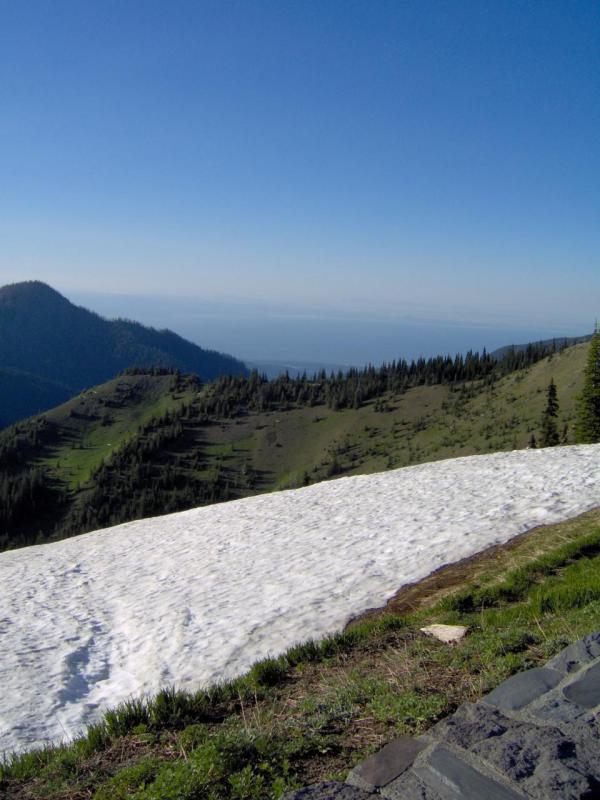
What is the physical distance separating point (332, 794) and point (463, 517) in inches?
498

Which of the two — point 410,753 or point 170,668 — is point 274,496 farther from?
point 410,753

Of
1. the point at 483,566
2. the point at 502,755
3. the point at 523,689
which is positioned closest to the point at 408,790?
the point at 502,755

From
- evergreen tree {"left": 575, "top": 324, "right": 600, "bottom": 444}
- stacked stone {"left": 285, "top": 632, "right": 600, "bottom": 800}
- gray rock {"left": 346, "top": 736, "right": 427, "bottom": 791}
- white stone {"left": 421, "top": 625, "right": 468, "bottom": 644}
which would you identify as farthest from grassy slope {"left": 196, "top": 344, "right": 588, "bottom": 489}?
gray rock {"left": 346, "top": 736, "right": 427, "bottom": 791}

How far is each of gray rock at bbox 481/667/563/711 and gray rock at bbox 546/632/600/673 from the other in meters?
0.14

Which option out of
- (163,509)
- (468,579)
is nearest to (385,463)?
(163,509)

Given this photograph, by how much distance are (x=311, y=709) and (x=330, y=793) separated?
205 cm

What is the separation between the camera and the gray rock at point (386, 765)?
4.19m

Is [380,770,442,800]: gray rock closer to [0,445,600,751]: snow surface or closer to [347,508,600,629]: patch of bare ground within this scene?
[0,445,600,751]: snow surface

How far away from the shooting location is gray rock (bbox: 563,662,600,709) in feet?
15.3

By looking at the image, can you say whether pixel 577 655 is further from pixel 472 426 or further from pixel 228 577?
pixel 472 426

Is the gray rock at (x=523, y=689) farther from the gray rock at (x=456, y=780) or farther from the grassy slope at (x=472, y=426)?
the grassy slope at (x=472, y=426)

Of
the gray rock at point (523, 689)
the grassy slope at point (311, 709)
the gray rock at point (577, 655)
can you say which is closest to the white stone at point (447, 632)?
the grassy slope at point (311, 709)

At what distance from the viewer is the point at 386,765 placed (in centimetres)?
434

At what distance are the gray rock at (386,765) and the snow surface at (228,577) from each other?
5144mm
